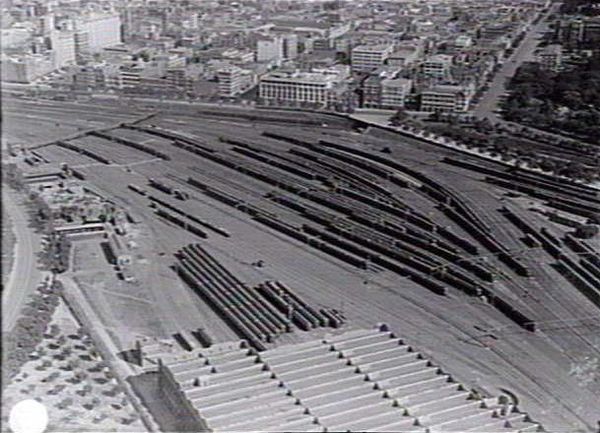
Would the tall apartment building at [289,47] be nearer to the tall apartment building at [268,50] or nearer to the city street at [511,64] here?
the tall apartment building at [268,50]

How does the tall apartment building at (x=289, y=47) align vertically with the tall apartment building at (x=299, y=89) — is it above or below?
above

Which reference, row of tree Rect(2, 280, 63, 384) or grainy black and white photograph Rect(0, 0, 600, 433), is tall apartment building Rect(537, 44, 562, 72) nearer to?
grainy black and white photograph Rect(0, 0, 600, 433)

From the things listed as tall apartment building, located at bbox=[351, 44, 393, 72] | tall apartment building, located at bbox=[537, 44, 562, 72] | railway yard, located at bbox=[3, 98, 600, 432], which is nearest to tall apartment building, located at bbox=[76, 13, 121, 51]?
railway yard, located at bbox=[3, 98, 600, 432]

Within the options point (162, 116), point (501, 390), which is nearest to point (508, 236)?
point (501, 390)

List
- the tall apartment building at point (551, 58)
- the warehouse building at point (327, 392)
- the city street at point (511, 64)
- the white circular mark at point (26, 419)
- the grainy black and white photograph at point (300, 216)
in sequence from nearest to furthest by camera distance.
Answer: the white circular mark at point (26, 419)
the warehouse building at point (327, 392)
the grainy black and white photograph at point (300, 216)
the tall apartment building at point (551, 58)
the city street at point (511, 64)

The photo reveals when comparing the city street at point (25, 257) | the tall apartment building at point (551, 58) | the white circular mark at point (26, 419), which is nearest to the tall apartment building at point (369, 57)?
the tall apartment building at point (551, 58)
